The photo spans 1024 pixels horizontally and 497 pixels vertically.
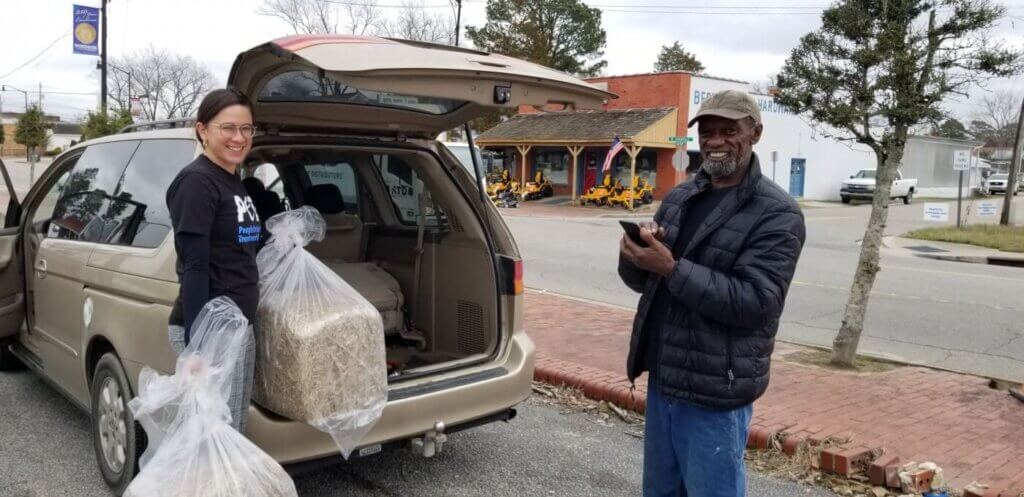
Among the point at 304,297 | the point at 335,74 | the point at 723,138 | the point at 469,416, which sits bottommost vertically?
the point at 469,416

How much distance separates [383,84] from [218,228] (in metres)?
0.79

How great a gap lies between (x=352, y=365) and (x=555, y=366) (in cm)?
295

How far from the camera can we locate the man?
7.95 feet

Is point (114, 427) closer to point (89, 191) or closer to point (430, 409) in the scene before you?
point (89, 191)

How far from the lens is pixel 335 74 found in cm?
268

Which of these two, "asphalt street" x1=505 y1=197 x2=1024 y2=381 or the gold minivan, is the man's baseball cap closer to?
the gold minivan

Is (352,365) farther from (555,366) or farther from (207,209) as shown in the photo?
(555,366)

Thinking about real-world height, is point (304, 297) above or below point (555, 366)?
above

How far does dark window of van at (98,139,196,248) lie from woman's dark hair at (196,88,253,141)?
61 cm

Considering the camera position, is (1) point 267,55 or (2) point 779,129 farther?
(2) point 779,129

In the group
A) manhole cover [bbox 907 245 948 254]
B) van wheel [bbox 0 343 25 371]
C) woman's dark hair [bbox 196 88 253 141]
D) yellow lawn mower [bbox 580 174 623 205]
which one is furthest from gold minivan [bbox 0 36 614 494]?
yellow lawn mower [bbox 580 174 623 205]

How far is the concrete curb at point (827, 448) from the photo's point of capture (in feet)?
12.3

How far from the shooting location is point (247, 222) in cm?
293

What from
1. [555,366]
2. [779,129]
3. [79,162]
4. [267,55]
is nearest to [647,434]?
[267,55]
